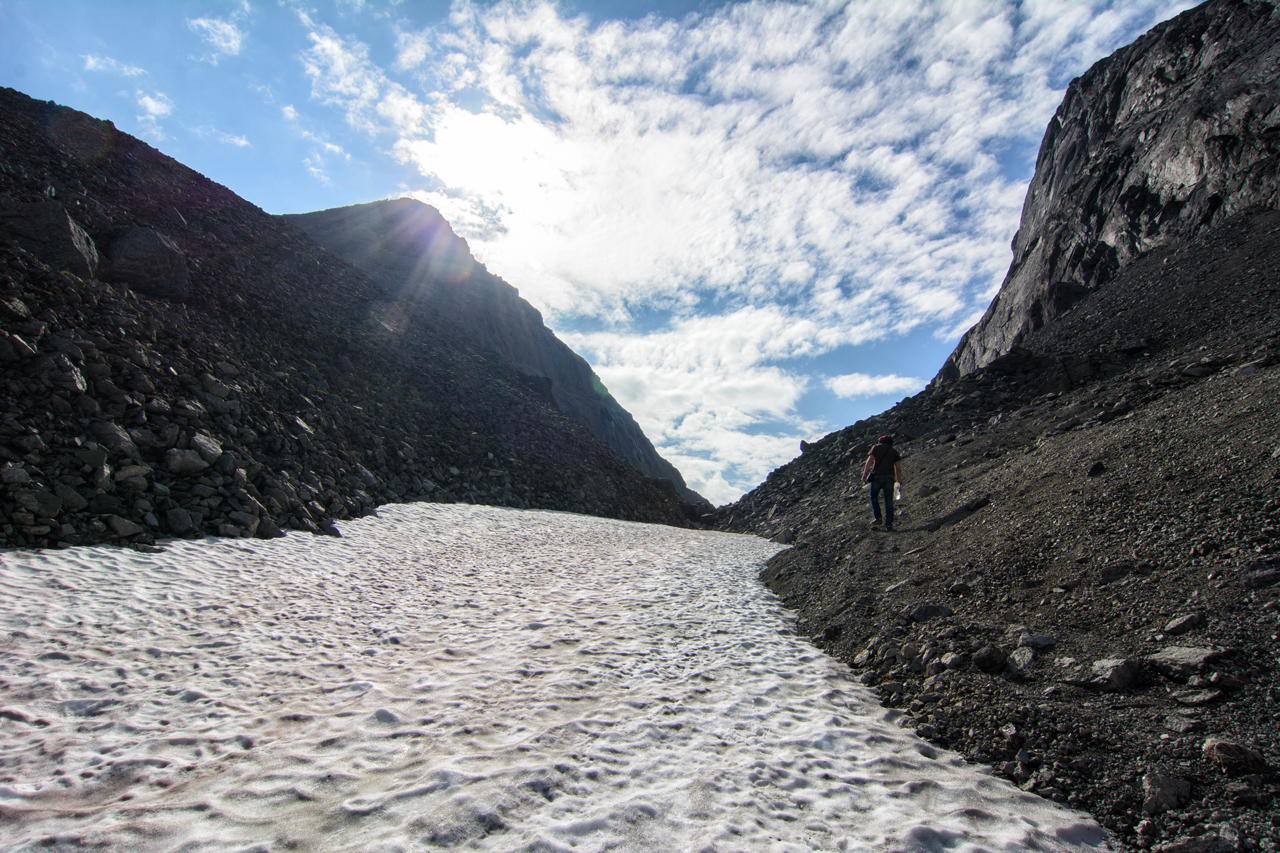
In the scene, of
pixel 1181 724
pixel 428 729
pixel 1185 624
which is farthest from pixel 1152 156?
pixel 428 729

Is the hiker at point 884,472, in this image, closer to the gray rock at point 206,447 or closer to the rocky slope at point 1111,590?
the rocky slope at point 1111,590

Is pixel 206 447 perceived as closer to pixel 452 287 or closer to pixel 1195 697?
pixel 1195 697

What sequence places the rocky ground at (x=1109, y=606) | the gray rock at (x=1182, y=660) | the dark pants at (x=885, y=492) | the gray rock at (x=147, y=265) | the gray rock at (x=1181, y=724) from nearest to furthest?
the rocky ground at (x=1109, y=606) < the gray rock at (x=1181, y=724) < the gray rock at (x=1182, y=660) < the dark pants at (x=885, y=492) < the gray rock at (x=147, y=265)

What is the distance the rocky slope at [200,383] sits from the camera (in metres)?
9.31

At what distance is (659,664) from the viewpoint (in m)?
6.76

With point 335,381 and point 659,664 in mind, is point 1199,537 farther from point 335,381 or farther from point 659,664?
point 335,381

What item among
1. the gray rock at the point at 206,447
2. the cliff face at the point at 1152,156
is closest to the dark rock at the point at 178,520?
the gray rock at the point at 206,447

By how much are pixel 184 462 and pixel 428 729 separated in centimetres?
958

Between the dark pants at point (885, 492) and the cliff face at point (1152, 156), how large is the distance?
26.1 metres

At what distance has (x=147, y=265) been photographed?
15719 millimetres

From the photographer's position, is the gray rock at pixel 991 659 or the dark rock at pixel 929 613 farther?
the dark rock at pixel 929 613

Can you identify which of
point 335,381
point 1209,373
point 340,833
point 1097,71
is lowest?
point 340,833

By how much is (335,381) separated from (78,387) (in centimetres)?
1243

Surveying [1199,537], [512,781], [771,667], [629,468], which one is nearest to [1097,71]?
[629,468]
